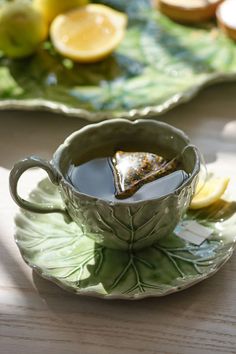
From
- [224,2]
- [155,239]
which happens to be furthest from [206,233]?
[224,2]

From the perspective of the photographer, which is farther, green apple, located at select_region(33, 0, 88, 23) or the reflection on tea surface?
green apple, located at select_region(33, 0, 88, 23)

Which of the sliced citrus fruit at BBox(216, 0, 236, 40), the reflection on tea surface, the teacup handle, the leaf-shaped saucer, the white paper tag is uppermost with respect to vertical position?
the teacup handle

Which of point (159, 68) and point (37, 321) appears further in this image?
point (159, 68)

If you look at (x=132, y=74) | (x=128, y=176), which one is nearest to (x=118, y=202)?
(x=128, y=176)

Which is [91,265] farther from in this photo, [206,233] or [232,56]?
[232,56]

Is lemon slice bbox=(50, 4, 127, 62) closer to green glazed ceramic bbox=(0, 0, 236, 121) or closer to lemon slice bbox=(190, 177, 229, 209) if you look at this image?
green glazed ceramic bbox=(0, 0, 236, 121)

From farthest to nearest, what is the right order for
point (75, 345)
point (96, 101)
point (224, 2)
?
point (224, 2) < point (96, 101) < point (75, 345)

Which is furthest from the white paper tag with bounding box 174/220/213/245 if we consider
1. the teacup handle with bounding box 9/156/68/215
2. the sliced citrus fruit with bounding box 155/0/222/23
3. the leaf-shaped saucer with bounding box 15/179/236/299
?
the sliced citrus fruit with bounding box 155/0/222/23
